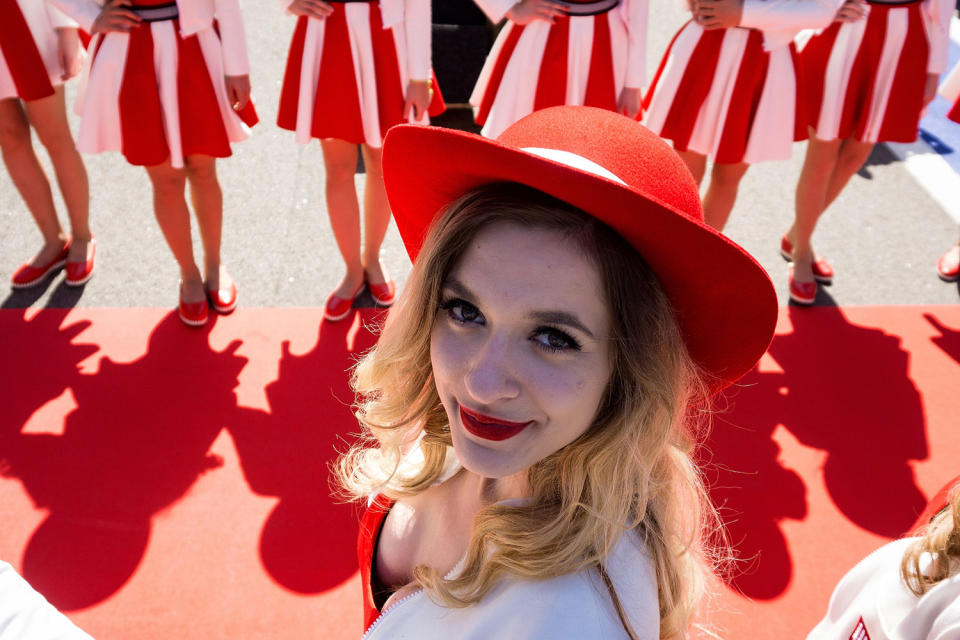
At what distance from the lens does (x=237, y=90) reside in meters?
2.94

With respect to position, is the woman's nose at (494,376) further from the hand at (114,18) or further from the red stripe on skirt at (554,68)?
the hand at (114,18)

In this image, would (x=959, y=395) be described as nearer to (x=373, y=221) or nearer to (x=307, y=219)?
(x=373, y=221)

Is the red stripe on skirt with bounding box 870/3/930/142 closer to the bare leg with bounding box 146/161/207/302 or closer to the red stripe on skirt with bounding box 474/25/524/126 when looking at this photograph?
the red stripe on skirt with bounding box 474/25/524/126

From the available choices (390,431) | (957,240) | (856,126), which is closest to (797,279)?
(856,126)

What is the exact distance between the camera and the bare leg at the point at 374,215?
322 cm

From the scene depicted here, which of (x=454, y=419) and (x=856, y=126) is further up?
(x=454, y=419)

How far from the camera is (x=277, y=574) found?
2.36m

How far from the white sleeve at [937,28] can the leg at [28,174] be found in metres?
3.64

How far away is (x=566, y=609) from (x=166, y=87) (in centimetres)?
252

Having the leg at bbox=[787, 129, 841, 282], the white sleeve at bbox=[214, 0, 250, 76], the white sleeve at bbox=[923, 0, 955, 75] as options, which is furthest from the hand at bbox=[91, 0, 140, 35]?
the white sleeve at bbox=[923, 0, 955, 75]

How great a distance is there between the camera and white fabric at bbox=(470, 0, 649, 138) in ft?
9.69

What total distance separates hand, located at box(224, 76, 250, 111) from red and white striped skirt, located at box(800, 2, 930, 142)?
2.21 metres

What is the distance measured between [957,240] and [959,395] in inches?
50.3

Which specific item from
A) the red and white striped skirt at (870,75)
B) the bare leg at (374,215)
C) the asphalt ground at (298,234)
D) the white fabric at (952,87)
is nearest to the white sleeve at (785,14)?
the red and white striped skirt at (870,75)
